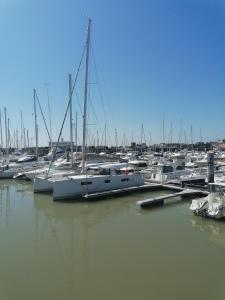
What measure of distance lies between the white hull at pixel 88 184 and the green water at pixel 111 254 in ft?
9.99

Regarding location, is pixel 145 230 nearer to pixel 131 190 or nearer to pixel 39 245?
pixel 39 245

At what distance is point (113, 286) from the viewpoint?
10.1 m

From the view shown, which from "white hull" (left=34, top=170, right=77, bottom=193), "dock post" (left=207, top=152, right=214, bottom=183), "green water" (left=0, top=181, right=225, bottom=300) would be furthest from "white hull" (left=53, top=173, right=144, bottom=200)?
"dock post" (left=207, top=152, right=214, bottom=183)

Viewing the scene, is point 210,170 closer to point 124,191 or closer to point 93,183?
point 124,191

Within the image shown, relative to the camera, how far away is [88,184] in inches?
1027

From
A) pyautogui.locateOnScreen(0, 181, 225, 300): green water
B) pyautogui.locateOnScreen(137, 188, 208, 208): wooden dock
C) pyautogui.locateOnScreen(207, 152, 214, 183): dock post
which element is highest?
pyautogui.locateOnScreen(207, 152, 214, 183): dock post

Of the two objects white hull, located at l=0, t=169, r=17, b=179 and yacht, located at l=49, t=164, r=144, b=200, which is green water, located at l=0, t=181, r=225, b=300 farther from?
white hull, located at l=0, t=169, r=17, b=179

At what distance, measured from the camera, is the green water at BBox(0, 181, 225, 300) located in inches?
390

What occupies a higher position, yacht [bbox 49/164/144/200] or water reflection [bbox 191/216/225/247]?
yacht [bbox 49/164/144/200]

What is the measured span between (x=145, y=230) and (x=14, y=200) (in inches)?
544

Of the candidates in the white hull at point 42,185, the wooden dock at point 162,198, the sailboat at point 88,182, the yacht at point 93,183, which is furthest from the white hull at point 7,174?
the wooden dock at point 162,198

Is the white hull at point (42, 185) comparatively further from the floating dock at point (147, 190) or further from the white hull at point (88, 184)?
the floating dock at point (147, 190)

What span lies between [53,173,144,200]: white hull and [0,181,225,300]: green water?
3045 millimetres

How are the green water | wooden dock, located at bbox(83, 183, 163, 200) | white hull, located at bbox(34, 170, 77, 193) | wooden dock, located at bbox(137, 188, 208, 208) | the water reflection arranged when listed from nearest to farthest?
the green water, the water reflection, wooden dock, located at bbox(137, 188, 208, 208), wooden dock, located at bbox(83, 183, 163, 200), white hull, located at bbox(34, 170, 77, 193)
